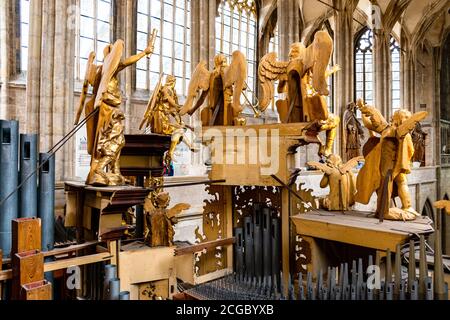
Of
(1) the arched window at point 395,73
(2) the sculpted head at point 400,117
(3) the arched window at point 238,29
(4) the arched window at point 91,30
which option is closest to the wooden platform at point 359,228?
(2) the sculpted head at point 400,117

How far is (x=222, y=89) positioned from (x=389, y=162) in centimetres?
139

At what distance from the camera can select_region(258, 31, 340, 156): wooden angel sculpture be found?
2.46 m

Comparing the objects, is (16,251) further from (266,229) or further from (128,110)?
(128,110)

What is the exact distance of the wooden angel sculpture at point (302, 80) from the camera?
2.46 metres

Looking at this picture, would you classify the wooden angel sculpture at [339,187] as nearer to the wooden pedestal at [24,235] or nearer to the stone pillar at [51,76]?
the wooden pedestal at [24,235]

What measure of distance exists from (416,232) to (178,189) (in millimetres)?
3635

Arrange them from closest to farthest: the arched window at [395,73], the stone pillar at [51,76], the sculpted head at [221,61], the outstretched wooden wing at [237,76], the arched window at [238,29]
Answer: the outstretched wooden wing at [237,76]
the sculpted head at [221,61]
the stone pillar at [51,76]
the arched window at [238,29]
the arched window at [395,73]

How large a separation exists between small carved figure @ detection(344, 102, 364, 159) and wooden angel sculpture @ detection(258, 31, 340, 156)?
10373mm

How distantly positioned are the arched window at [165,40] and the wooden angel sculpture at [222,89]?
7174 mm

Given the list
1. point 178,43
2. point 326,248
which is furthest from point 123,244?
point 178,43

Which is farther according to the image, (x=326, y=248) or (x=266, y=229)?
(x=266, y=229)

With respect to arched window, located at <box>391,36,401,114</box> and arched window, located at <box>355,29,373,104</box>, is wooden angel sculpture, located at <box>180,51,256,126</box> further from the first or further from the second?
arched window, located at <box>391,36,401,114</box>

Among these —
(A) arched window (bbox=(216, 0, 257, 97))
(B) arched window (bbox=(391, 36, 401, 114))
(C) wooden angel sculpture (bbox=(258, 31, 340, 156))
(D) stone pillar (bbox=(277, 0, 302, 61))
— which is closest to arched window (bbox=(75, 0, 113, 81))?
(A) arched window (bbox=(216, 0, 257, 97))
